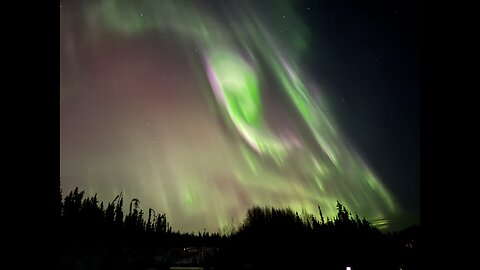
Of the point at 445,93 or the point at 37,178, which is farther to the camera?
the point at 445,93

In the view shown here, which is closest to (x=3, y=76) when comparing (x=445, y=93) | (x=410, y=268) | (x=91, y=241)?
(x=445, y=93)

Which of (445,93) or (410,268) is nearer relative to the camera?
(445,93)

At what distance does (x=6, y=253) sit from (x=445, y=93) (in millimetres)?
11551

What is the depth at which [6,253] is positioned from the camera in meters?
7.04

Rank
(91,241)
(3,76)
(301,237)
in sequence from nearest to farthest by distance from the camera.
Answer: (3,76)
(91,241)
(301,237)

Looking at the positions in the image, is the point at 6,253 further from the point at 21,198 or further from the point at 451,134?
the point at 451,134

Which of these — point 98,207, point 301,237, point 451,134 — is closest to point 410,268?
point 301,237

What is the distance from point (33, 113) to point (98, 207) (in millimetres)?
73370

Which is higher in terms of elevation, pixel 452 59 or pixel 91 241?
pixel 452 59

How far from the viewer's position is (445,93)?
8.50 meters

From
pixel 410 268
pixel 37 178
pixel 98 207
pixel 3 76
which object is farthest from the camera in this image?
pixel 98 207

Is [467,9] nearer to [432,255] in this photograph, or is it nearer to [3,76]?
[432,255]

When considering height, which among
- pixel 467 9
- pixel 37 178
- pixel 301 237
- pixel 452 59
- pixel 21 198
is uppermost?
pixel 467 9

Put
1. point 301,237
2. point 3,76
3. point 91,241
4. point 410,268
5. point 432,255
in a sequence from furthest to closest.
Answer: point 301,237
point 410,268
point 91,241
point 432,255
point 3,76
